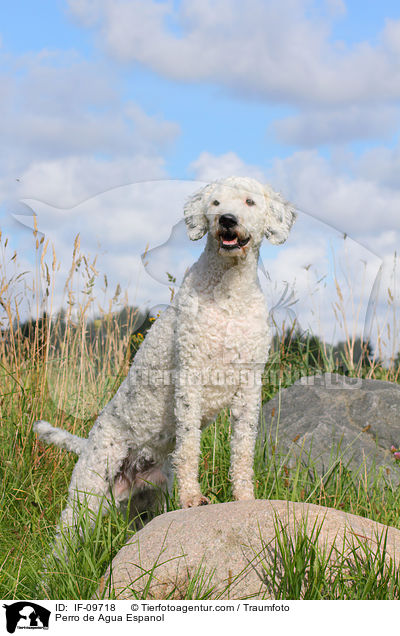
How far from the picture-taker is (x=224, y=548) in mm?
2994

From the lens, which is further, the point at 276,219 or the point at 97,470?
the point at 97,470

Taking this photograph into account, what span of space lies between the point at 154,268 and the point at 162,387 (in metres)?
0.76

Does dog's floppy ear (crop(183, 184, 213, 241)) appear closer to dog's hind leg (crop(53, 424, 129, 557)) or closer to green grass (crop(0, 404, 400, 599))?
dog's hind leg (crop(53, 424, 129, 557))

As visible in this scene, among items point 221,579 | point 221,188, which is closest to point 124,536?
point 221,579

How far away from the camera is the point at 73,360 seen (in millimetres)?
5582

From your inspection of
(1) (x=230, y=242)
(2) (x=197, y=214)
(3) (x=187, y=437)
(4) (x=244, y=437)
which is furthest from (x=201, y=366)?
(2) (x=197, y=214)

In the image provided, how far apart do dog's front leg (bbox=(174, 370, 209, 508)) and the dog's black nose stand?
0.92 metres

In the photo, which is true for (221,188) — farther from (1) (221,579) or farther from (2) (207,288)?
(1) (221,579)

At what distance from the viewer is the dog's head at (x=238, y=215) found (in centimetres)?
339

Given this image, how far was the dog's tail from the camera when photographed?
429cm

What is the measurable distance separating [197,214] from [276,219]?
46 centimetres
